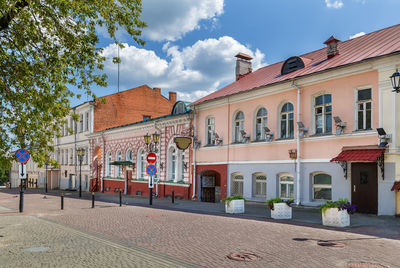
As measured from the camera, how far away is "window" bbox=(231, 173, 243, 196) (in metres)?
22.3

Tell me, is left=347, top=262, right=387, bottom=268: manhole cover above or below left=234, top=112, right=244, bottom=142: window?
below

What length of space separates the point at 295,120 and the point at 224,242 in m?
10.4

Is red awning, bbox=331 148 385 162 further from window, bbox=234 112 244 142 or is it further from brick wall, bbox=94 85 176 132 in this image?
brick wall, bbox=94 85 176 132

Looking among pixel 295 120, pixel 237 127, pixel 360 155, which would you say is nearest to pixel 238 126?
pixel 237 127

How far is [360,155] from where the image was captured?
15.4 m

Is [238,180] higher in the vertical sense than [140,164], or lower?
lower

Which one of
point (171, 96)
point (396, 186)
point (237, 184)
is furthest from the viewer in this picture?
point (171, 96)

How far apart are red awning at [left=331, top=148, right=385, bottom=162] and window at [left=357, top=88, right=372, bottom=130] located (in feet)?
3.61

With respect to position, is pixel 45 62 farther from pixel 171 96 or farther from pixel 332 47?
pixel 171 96

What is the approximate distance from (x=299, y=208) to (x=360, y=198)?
312 centimetres

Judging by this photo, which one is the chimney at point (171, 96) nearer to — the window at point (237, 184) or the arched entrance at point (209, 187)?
the arched entrance at point (209, 187)

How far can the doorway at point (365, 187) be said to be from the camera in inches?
603

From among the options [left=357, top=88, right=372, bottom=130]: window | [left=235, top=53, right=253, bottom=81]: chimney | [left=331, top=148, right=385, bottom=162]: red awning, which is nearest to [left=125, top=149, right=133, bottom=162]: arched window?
[left=235, top=53, right=253, bottom=81]: chimney

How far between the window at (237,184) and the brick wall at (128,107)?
21.2 m
